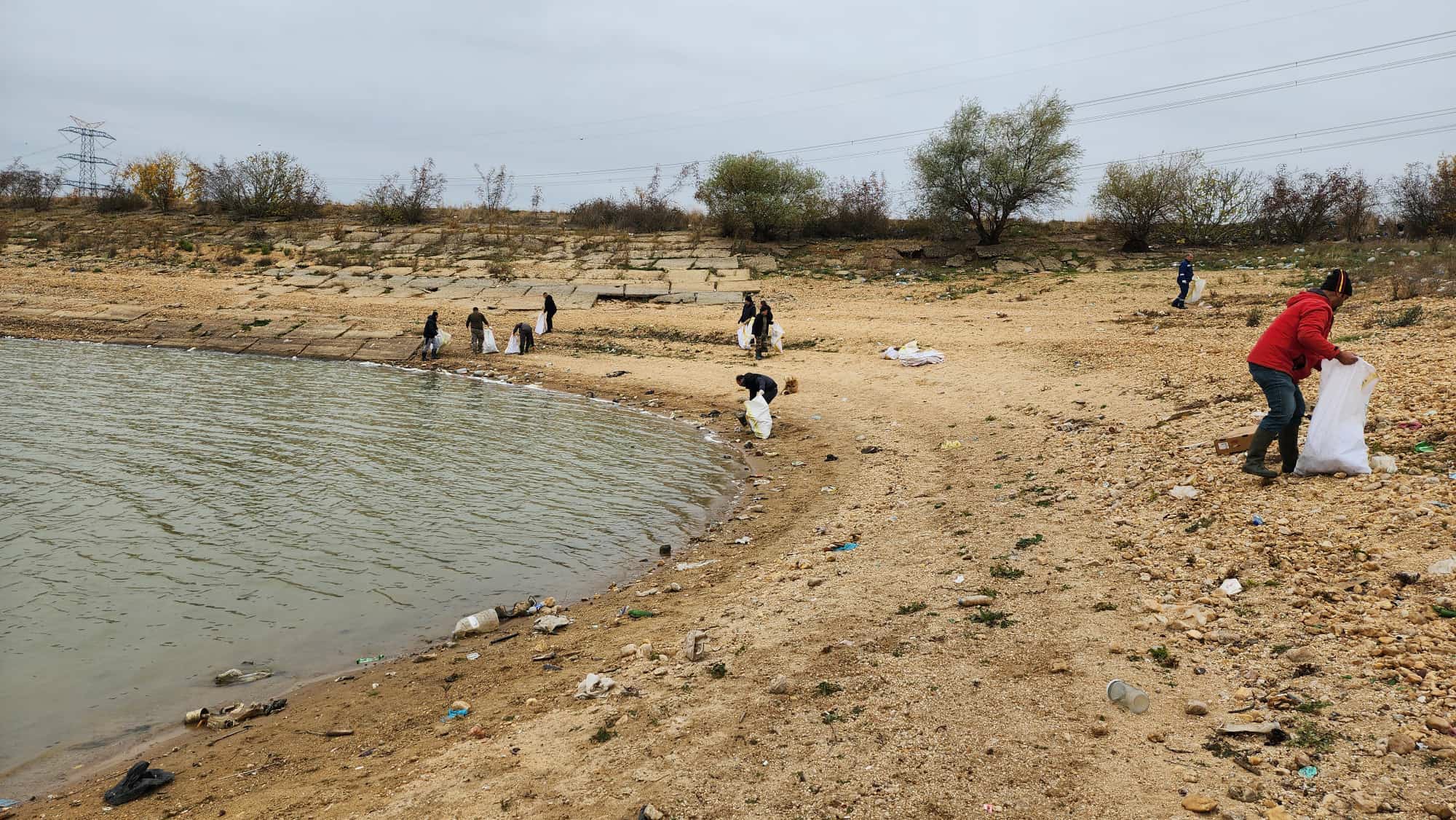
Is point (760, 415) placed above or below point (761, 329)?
below

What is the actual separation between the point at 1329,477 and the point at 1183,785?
409cm

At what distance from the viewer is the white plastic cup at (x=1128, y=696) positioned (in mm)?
3924

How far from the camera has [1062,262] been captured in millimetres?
29922

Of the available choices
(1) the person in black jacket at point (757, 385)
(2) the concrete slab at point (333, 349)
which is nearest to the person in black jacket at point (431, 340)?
(2) the concrete slab at point (333, 349)

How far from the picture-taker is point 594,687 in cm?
505

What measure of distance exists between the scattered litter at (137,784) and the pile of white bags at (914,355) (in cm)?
1524

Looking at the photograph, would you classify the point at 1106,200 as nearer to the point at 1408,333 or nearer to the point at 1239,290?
the point at 1239,290

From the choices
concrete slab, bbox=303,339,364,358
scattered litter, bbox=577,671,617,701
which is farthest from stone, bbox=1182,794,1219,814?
concrete slab, bbox=303,339,364,358

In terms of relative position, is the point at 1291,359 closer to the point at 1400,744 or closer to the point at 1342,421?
the point at 1342,421

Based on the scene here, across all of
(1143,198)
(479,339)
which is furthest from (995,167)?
(479,339)

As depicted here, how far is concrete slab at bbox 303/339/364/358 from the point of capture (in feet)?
75.4

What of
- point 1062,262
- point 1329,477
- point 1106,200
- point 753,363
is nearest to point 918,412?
point 753,363

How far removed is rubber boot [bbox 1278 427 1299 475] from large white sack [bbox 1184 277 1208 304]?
52.9 ft

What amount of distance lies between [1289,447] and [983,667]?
365 centimetres
